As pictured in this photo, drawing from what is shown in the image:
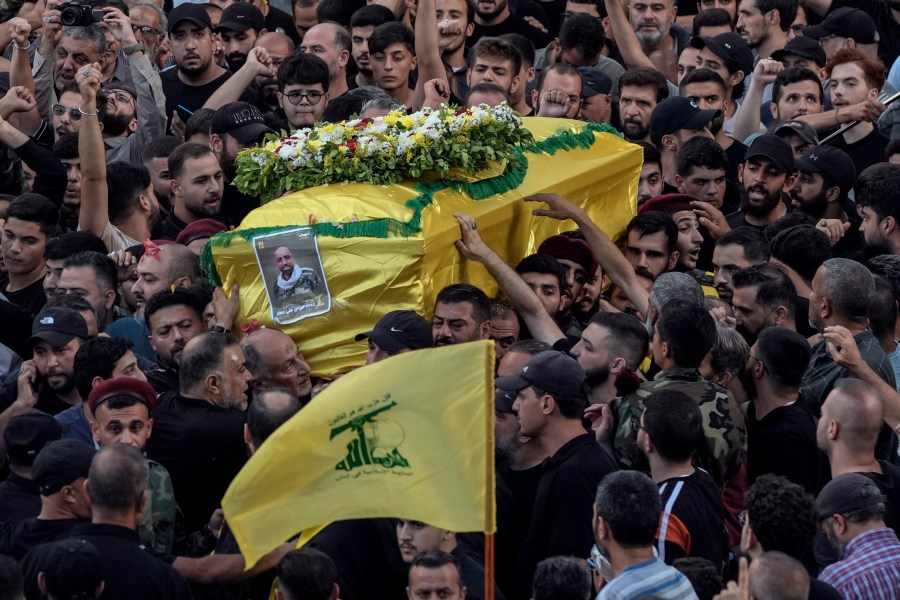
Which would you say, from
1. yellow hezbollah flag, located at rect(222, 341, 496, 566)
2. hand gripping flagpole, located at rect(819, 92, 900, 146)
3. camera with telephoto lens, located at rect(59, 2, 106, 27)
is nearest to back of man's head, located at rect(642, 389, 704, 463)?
yellow hezbollah flag, located at rect(222, 341, 496, 566)

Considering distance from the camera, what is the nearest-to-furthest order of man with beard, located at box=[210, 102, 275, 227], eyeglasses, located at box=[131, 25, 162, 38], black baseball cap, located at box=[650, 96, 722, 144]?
1. man with beard, located at box=[210, 102, 275, 227]
2. black baseball cap, located at box=[650, 96, 722, 144]
3. eyeglasses, located at box=[131, 25, 162, 38]

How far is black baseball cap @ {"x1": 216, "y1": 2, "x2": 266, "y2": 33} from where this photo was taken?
13031mm

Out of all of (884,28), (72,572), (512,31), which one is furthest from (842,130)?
(72,572)

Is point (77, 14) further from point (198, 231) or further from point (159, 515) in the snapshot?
point (159, 515)

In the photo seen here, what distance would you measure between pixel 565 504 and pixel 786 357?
1.45 meters

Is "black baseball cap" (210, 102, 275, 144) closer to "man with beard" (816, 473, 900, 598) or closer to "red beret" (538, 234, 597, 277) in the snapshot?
"red beret" (538, 234, 597, 277)

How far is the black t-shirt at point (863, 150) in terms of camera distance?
1127cm

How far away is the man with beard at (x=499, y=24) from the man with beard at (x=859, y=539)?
689 cm

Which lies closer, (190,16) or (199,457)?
(199,457)

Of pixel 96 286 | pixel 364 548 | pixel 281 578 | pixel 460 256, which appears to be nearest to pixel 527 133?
pixel 460 256

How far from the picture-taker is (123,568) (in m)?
6.38

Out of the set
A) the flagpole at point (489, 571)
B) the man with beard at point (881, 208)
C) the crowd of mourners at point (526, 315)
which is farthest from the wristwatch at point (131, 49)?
the flagpole at point (489, 571)

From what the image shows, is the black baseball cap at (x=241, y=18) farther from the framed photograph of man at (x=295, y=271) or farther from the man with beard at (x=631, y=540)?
the man with beard at (x=631, y=540)

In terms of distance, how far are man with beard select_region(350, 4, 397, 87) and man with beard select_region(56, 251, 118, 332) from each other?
3.21 metres
